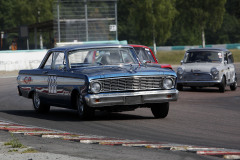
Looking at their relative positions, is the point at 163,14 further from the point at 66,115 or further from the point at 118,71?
the point at 118,71

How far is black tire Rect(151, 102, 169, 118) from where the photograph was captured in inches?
463

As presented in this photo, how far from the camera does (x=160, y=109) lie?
11.9 m

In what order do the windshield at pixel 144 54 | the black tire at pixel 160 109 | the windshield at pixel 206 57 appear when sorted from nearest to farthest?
the black tire at pixel 160 109 → the windshield at pixel 144 54 → the windshield at pixel 206 57

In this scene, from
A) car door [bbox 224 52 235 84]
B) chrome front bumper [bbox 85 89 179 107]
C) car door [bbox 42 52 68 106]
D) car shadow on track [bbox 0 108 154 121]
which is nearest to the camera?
chrome front bumper [bbox 85 89 179 107]

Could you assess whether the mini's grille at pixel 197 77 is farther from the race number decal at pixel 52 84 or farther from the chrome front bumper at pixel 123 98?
the chrome front bumper at pixel 123 98

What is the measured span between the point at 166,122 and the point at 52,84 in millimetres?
2793

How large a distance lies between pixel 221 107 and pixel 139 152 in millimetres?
7219

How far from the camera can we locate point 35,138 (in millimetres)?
9000

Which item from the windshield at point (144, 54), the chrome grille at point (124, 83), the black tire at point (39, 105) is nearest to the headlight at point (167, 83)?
the chrome grille at point (124, 83)

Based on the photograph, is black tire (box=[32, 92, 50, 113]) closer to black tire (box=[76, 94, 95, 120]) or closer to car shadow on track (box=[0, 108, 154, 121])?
car shadow on track (box=[0, 108, 154, 121])

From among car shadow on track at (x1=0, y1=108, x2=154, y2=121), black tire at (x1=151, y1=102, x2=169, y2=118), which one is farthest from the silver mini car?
black tire at (x1=151, y1=102, x2=169, y2=118)

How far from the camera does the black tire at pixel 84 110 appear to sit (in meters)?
11.3

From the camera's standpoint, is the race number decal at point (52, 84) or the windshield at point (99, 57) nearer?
the windshield at point (99, 57)

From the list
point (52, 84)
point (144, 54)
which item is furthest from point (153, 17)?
point (52, 84)
